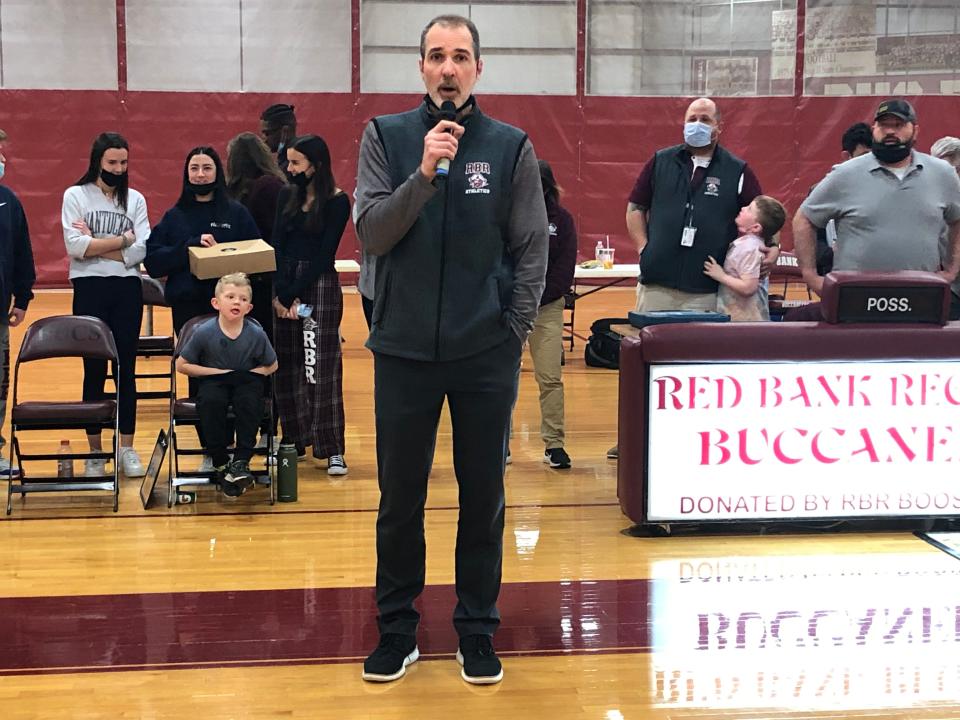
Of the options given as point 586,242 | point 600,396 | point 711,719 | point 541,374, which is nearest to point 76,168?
point 586,242

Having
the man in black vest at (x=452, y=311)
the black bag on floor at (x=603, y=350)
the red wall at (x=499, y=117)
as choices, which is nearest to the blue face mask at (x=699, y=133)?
the man in black vest at (x=452, y=311)

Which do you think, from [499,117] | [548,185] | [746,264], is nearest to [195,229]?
[548,185]

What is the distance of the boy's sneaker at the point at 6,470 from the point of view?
6254 millimetres

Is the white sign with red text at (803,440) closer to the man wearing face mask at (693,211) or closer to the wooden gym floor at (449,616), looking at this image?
the wooden gym floor at (449,616)

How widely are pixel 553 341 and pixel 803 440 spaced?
1869mm

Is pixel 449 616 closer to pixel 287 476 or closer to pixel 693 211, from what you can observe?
pixel 287 476

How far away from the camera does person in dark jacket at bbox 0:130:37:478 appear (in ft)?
20.5

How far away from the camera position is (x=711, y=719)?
355cm

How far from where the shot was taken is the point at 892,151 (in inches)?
223

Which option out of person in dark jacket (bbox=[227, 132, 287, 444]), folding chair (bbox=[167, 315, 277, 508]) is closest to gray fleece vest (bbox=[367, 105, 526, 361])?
folding chair (bbox=[167, 315, 277, 508])

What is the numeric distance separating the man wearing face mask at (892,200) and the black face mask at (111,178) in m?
3.48

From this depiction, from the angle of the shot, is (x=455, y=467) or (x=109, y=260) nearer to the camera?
(x=455, y=467)

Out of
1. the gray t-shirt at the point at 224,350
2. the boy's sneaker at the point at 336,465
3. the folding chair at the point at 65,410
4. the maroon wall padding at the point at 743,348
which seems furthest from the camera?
the boy's sneaker at the point at 336,465

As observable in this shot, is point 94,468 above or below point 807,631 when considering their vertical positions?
above
